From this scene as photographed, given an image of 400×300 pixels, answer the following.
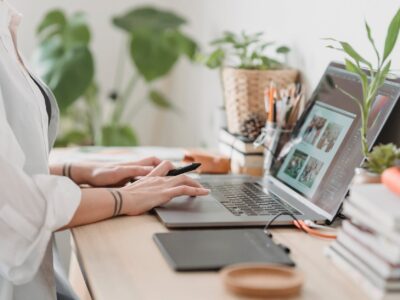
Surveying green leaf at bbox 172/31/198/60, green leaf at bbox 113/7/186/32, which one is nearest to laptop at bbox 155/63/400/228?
green leaf at bbox 172/31/198/60

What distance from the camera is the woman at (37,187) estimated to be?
1.20 m

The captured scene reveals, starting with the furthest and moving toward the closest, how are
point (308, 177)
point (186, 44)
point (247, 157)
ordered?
point (186, 44), point (247, 157), point (308, 177)

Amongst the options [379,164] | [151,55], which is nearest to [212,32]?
[151,55]

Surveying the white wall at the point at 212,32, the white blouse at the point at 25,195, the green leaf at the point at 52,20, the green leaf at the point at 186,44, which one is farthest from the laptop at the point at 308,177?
the green leaf at the point at 52,20

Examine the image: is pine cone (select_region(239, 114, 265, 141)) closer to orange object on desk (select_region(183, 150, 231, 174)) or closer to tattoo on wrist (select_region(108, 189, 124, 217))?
orange object on desk (select_region(183, 150, 231, 174))

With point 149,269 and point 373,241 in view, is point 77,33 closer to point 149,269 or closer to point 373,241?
point 149,269

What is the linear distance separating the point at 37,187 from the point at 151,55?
1.95m

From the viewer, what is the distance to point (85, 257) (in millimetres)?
1202

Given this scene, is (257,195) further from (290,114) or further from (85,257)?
(85,257)

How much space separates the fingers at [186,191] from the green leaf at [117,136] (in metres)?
1.68

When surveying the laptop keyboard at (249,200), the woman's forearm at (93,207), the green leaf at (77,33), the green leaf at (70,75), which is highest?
the laptop keyboard at (249,200)

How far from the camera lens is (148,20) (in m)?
3.24

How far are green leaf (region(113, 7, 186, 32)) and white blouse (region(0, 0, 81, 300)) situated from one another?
173cm

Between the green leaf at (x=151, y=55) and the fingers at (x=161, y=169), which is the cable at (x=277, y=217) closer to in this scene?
the fingers at (x=161, y=169)
